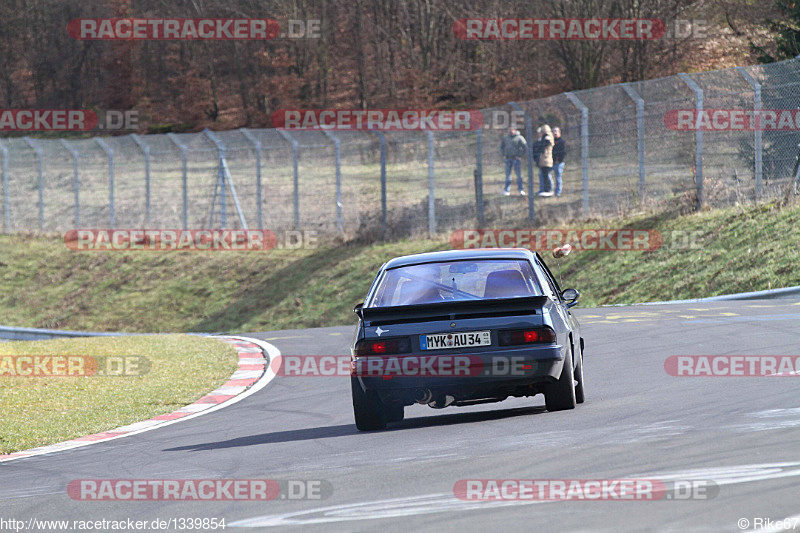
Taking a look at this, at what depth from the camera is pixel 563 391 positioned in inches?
371

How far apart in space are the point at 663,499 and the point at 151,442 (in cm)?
558

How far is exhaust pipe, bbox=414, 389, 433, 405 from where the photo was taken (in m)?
9.09

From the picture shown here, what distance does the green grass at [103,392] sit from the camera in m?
11.9

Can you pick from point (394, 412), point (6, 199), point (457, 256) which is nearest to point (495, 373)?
point (394, 412)

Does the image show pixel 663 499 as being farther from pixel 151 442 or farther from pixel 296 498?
pixel 151 442

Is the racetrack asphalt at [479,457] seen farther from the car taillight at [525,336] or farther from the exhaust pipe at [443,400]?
the car taillight at [525,336]

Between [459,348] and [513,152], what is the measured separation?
68.1 feet

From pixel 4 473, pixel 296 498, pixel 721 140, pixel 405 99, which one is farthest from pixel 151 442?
pixel 405 99

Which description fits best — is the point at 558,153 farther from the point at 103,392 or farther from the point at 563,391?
the point at 563,391

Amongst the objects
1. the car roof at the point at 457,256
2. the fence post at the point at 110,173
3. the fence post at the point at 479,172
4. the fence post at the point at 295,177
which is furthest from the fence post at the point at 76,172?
the car roof at the point at 457,256

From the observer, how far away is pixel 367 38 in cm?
5697

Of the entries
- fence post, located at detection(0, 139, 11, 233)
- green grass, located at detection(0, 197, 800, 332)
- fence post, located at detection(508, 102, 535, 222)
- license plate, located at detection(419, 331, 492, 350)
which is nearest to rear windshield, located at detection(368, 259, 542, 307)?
license plate, located at detection(419, 331, 492, 350)

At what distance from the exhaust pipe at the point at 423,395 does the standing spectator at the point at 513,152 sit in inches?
807

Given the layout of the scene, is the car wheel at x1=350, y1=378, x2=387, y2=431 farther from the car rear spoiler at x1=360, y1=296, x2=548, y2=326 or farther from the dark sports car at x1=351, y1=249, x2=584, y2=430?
the car rear spoiler at x1=360, y1=296, x2=548, y2=326
